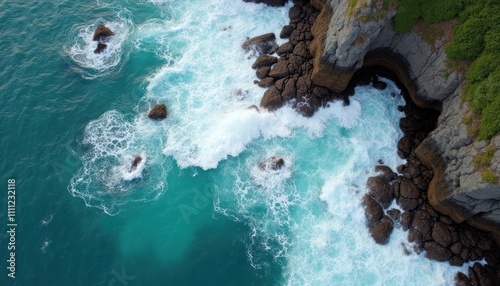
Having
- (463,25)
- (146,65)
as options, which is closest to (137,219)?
(146,65)

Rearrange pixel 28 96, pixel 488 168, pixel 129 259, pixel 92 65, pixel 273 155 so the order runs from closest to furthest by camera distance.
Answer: pixel 488 168 → pixel 129 259 → pixel 273 155 → pixel 28 96 → pixel 92 65

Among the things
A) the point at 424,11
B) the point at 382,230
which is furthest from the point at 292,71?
the point at 382,230

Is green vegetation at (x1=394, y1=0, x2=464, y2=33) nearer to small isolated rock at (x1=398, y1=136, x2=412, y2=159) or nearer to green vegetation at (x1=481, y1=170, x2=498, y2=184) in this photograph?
small isolated rock at (x1=398, y1=136, x2=412, y2=159)

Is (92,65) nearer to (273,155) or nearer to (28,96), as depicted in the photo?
(28,96)

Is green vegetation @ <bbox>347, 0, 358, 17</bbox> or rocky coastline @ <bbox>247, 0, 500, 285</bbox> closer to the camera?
rocky coastline @ <bbox>247, 0, 500, 285</bbox>

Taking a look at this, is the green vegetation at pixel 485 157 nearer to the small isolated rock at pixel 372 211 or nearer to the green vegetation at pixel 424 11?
the small isolated rock at pixel 372 211

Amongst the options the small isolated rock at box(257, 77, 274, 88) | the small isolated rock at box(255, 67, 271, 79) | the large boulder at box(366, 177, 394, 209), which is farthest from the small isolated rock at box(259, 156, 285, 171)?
the small isolated rock at box(255, 67, 271, 79)
